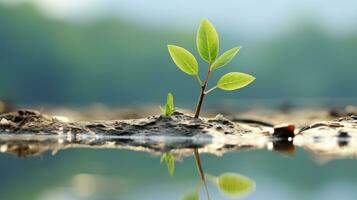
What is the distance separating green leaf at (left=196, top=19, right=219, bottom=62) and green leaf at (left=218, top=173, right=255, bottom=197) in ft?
3.15

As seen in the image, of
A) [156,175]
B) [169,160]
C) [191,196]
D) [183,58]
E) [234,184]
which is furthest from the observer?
[183,58]

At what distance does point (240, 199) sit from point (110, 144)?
90cm

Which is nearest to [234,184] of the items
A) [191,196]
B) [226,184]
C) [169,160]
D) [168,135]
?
[226,184]

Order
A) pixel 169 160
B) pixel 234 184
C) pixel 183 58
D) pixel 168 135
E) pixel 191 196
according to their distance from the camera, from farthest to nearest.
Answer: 1. pixel 183 58
2. pixel 168 135
3. pixel 169 160
4. pixel 234 184
5. pixel 191 196

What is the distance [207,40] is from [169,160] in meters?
0.80

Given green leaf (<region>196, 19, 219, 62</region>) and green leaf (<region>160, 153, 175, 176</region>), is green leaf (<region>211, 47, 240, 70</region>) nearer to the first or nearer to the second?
green leaf (<region>196, 19, 219, 62</region>)

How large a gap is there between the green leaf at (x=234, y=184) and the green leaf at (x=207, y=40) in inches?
37.8

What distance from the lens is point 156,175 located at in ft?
3.55

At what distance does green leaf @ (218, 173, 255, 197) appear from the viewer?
893 millimetres

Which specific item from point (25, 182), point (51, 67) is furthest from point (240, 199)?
point (51, 67)

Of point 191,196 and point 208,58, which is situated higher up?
point 208,58

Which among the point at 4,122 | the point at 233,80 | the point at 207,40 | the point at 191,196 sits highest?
the point at 207,40

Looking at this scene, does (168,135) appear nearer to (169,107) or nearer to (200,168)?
(169,107)

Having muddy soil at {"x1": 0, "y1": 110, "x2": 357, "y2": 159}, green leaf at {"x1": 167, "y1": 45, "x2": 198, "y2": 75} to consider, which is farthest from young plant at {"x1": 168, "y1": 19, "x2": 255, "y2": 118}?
muddy soil at {"x1": 0, "y1": 110, "x2": 357, "y2": 159}
